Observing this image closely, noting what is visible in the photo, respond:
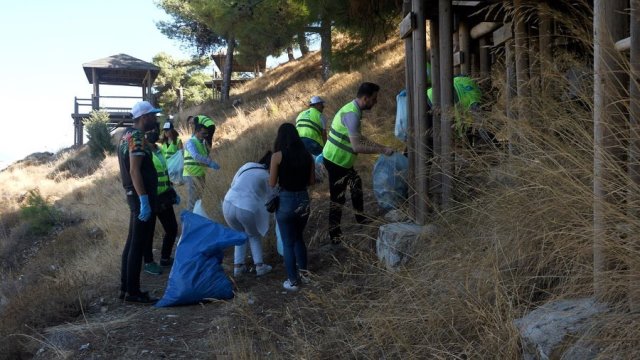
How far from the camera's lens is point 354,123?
18.7 feet

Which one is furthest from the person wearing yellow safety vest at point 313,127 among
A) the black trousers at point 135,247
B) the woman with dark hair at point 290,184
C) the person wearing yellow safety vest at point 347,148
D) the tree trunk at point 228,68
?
the tree trunk at point 228,68

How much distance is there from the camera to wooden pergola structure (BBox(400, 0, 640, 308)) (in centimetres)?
245

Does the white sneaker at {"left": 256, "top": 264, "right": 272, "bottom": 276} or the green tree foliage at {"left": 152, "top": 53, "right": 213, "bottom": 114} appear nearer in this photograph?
the white sneaker at {"left": 256, "top": 264, "right": 272, "bottom": 276}

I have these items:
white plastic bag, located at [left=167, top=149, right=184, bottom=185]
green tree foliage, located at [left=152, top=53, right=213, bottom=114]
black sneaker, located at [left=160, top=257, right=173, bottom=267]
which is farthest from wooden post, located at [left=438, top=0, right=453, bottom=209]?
green tree foliage, located at [left=152, top=53, right=213, bottom=114]

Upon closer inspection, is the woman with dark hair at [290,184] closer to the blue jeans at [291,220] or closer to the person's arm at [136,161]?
the blue jeans at [291,220]

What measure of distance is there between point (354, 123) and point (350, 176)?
0.55 metres

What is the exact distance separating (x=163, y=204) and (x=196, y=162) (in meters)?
1.68

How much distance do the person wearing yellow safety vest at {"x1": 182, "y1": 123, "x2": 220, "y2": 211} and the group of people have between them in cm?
122

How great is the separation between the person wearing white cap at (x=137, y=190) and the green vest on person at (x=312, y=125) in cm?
197

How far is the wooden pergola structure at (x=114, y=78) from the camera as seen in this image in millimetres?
30656

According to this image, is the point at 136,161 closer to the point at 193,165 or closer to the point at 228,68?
the point at 193,165

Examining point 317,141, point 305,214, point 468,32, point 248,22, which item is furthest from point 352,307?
point 248,22

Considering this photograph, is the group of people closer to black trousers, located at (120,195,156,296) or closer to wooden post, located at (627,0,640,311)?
black trousers, located at (120,195,156,296)

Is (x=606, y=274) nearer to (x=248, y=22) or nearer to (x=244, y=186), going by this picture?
(x=244, y=186)
